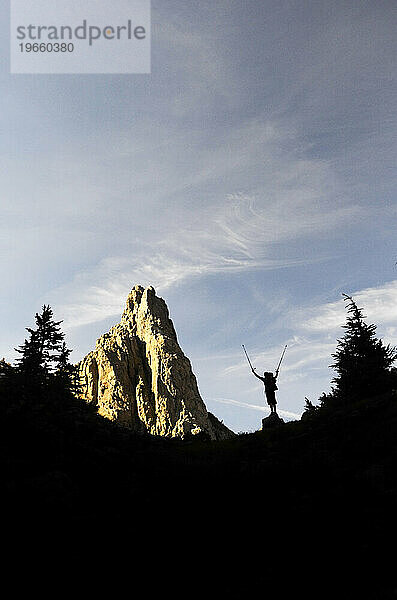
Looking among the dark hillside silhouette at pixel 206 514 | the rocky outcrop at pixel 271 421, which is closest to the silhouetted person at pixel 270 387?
the rocky outcrop at pixel 271 421

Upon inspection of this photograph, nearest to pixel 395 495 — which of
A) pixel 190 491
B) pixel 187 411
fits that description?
pixel 190 491

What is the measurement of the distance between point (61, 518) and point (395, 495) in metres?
5.79

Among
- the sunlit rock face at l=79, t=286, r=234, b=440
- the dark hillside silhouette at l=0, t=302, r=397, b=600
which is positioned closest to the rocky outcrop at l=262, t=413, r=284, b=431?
the dark hillside silhouette at l=0, t=302, r=397, b=600

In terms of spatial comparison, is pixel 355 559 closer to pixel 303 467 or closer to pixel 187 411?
pixel 303 467

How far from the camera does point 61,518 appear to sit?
5723mm

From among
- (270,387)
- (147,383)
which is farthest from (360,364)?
(147,383)

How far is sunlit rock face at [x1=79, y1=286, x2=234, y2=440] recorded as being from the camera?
3788 inches

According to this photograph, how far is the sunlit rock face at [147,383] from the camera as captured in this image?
96213 mm

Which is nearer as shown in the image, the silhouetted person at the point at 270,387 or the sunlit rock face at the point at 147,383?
the silhouetted person at the point at 270,387

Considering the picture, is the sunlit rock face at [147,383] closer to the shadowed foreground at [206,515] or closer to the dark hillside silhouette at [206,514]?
the dark hillside silhouette at [206,514]

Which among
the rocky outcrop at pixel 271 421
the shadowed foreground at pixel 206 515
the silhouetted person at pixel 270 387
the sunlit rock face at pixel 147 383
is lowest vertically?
the shadowed foreground at pixel 206 515

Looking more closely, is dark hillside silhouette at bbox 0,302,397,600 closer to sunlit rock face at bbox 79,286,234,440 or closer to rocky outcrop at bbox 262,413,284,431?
rocky outcrop at bbox 262,413,284,431

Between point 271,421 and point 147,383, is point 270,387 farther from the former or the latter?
point 147,383

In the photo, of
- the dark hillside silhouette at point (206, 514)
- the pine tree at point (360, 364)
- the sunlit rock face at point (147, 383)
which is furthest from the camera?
the sunlit rock face at point (147, 383)
